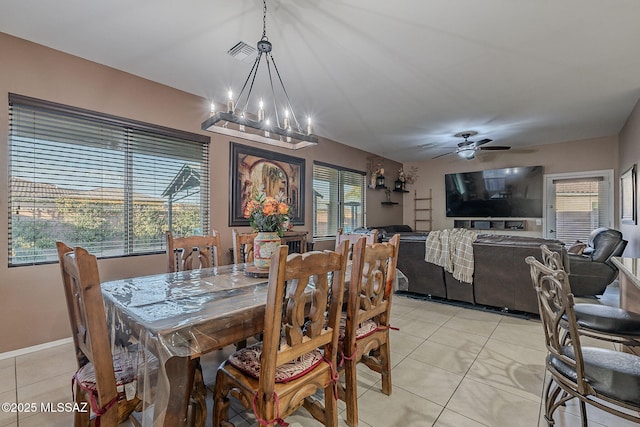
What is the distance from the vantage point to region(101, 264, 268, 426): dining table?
114 cm

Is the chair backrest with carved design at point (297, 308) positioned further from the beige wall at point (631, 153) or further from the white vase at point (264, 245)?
the beige wall at point (631, 153)

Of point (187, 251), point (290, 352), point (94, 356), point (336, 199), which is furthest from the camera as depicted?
point (336, 199)

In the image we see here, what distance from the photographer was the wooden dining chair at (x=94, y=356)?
43.9 inches

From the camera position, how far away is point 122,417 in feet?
4.08

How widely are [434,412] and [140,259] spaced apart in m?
3.05

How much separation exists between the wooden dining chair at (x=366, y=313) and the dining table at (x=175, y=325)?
52 centimetres

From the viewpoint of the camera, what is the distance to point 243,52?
262 centimetres

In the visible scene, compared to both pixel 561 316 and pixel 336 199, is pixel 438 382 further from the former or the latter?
pixel 336 199

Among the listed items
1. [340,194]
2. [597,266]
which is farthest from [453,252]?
[340,194]

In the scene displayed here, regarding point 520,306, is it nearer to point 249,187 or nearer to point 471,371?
point 471,371

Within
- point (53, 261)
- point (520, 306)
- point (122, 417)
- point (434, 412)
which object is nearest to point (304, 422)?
point (434, 412)

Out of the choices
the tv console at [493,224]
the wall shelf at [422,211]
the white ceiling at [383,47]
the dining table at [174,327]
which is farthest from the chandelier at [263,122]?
the tv console at [493,224]

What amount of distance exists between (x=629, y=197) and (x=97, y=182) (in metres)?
6.73

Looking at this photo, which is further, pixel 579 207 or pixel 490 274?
pixel 579 207
